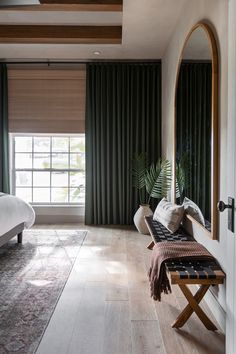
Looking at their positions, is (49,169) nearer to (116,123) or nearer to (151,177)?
(116,123)

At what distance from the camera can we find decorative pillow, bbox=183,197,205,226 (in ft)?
8.96

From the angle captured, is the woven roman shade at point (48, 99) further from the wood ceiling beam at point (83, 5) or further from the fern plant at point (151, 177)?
the wood ceiling beam at point (83, 5)

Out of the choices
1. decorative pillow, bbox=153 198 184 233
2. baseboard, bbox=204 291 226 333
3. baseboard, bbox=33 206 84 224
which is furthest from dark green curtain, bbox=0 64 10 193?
baseboard, bbox=204 291 226 333

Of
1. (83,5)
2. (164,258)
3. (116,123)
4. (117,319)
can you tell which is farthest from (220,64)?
(116,123)

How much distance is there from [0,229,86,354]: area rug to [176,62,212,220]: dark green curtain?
4.85 ft

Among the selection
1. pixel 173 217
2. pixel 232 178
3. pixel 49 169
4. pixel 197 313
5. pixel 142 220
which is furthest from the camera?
pixel 49 169

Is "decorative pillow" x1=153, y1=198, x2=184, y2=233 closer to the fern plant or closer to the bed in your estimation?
the fern plant

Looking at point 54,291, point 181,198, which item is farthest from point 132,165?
point 54,291

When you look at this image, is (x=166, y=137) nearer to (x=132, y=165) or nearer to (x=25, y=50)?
(x=132, y=165)

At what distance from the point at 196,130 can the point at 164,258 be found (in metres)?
1.28

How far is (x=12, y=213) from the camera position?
145 inches

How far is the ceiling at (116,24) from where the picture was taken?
3629 millimetres

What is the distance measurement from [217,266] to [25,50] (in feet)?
14.7

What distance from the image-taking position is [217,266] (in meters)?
2.18
